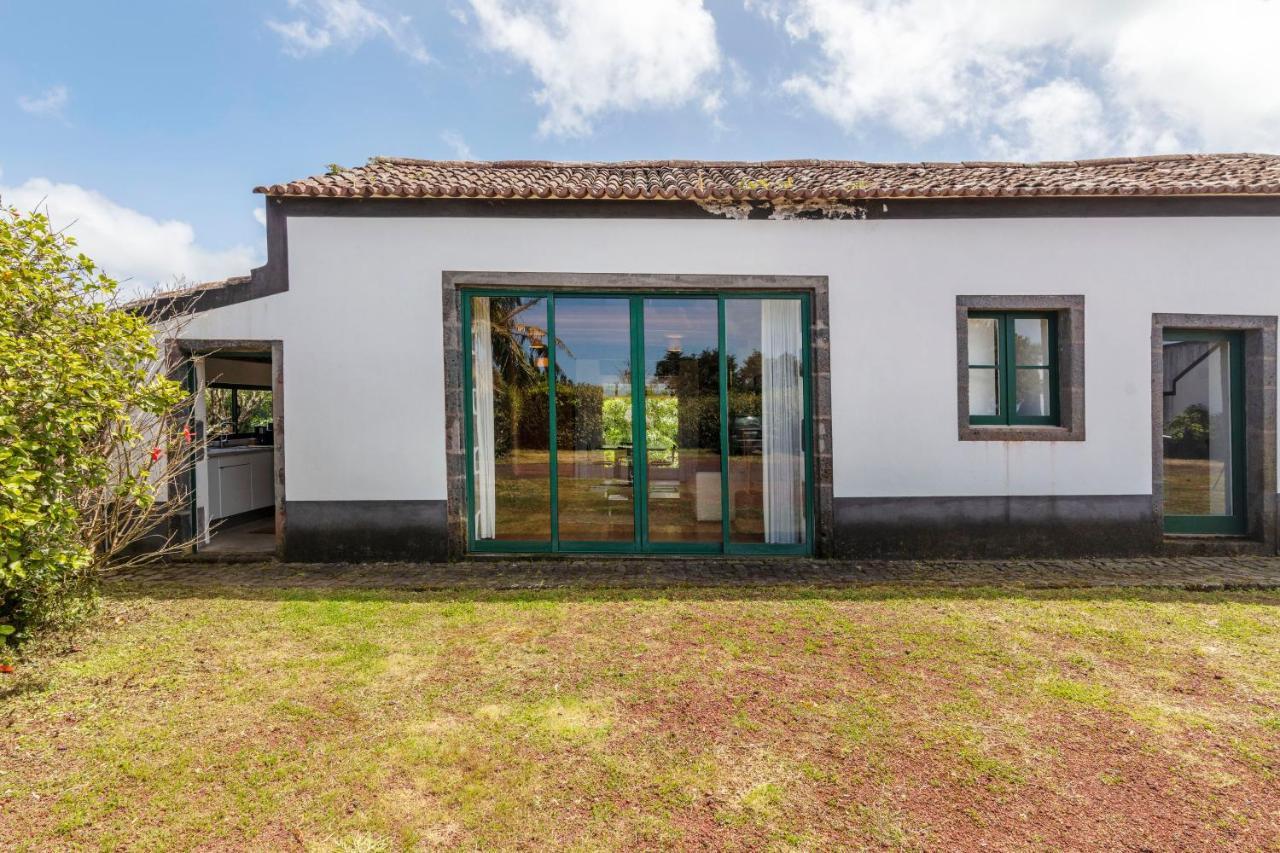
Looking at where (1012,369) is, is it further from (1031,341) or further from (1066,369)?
(1066,369)

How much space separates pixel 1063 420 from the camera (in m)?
6.77

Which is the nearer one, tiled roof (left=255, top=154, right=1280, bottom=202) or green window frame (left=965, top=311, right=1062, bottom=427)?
tiled roof (left=255, top=154, right=1280, bottom=202)

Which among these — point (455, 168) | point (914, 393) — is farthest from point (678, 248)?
point (455, 168)

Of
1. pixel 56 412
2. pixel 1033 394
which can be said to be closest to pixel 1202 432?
pixel 1033 394

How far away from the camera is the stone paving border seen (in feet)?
18.7

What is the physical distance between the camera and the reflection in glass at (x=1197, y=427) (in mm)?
6910

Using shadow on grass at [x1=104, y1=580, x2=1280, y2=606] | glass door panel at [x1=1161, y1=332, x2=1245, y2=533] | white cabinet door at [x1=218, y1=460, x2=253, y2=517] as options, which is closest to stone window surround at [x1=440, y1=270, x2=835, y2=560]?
shadow on grass at [x1=104, y1=580, x2=1280, y2=606]

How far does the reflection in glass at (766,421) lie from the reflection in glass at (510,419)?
2.17 m

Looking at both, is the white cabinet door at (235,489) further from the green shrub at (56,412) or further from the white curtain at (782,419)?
the white curtain at (782,419)

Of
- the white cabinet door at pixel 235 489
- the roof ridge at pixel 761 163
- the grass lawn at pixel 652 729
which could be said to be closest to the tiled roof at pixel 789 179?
the roof ridge at pixel 761 163

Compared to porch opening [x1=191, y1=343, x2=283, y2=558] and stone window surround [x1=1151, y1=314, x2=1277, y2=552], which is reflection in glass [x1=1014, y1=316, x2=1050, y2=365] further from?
porch opening [x1=191, y1=343, x2=283, y2=558]

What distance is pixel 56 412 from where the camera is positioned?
3736 mm

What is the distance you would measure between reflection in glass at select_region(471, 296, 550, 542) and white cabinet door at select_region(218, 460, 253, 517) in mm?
3826

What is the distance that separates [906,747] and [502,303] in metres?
5.68
